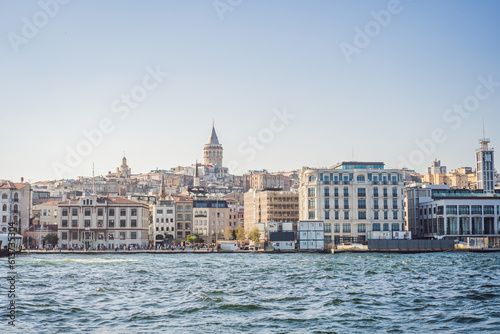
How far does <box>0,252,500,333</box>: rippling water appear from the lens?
27828 mm

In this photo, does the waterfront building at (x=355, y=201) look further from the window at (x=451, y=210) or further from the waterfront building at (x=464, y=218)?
the window at (x=451, y=210)

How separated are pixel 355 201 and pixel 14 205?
59553 mm

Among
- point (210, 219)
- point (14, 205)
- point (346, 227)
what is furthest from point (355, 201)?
point (14, 205)

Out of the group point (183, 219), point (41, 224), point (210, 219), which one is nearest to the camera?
point (41, 224)

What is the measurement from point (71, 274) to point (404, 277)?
26.4 m

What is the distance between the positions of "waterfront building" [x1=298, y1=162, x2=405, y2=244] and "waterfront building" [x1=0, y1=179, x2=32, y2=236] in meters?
50.4

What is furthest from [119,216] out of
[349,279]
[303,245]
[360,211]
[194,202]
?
[349,279]

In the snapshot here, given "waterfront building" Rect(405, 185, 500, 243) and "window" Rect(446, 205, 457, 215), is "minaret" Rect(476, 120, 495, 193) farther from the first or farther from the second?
"window" Rect(446, 205, 457, 215)

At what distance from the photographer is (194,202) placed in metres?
134

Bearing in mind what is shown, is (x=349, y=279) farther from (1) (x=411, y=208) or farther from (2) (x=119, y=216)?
(1) (x=411, y=208)

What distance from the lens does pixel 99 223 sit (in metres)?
114

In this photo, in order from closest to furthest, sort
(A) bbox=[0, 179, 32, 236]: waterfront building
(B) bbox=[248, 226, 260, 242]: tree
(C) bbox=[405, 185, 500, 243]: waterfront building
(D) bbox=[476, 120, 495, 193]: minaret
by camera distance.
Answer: (C) bbox=[405, 185, 500, 243]: waterfront building
(A) bbox=[0, 179, 32, 236]: waterfront building
(B) bbox=[248, 226, 260, 242]: tree
(D) bbox=[476, 120, 495, 193]: minaret

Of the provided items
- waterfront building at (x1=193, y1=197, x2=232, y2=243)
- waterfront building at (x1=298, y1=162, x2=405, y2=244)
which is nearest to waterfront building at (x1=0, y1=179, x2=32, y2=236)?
waterfront building at (x1=193, y1=197, x2=232, y2=243)

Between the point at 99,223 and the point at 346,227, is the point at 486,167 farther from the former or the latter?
the point at 99,223
